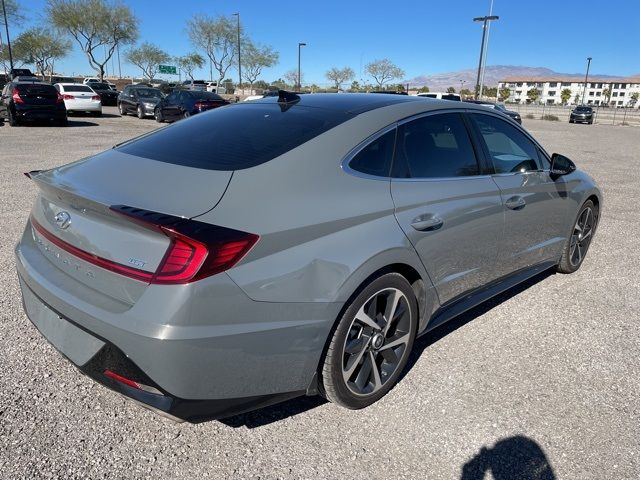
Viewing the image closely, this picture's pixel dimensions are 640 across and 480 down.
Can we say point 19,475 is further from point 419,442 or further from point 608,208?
point 608,208

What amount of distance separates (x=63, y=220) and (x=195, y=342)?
0.92 m

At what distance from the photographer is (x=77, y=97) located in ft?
73.9

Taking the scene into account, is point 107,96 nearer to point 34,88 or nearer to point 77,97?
point 77,97

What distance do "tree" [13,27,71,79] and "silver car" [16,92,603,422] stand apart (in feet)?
238

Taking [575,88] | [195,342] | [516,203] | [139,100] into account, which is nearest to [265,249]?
[195,342]

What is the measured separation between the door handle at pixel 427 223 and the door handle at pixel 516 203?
84 cm

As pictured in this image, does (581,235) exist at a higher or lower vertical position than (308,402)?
higher

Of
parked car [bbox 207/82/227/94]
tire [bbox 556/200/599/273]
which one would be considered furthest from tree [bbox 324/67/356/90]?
tire [bbox 556/200/599/273]

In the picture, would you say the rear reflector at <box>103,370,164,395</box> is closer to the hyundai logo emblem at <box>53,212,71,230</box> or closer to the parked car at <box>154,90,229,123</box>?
the hyundai logo emblem at <box>53,212,71,230</box>

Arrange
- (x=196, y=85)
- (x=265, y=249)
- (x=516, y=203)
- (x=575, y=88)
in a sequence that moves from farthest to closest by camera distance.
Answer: (x=575, y=88)
(x=196, y=85)
(x=516, y=203)
(x=265, y=249)

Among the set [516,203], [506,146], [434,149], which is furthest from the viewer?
[506,146]

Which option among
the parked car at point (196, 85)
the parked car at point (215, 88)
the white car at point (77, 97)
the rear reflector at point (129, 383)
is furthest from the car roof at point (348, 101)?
the parked car at point (215, 88)

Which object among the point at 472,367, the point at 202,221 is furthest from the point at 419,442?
the point at 202,221

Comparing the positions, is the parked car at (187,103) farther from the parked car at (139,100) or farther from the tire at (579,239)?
the tire at (579,239)
